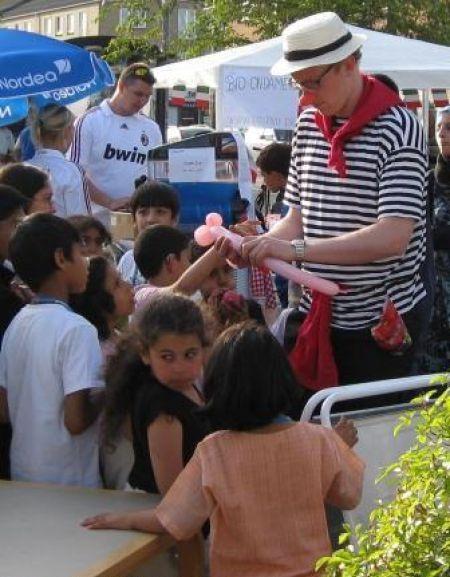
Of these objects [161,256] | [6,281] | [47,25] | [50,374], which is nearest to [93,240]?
[161,256]

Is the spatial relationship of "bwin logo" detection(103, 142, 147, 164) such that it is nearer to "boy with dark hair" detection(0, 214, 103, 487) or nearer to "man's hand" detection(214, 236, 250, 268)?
"boy with dark hair" detection(0, 214, 103, 487)

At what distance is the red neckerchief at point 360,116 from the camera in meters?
3.96

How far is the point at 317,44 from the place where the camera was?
153 inches

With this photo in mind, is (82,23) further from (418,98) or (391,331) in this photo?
(391,331)

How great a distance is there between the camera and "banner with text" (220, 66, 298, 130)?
10.2 m

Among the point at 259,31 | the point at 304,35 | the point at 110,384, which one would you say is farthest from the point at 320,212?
the point at 259,31

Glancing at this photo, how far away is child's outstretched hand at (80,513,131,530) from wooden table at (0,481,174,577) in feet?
0.07

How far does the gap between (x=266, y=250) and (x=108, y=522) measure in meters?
1.07

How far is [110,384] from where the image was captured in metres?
3.67

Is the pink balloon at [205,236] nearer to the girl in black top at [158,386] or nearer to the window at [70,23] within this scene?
the girl in black top at [158,386]

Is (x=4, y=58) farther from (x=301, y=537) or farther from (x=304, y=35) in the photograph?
(x=301, y=537)

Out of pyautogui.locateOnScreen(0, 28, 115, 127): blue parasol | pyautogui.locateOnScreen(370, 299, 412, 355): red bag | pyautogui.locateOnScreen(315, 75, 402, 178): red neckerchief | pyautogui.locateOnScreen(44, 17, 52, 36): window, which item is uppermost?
pyautogui.locateOnScreen(315, 75, 402, 178): red neckerchief

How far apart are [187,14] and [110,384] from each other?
235 ft

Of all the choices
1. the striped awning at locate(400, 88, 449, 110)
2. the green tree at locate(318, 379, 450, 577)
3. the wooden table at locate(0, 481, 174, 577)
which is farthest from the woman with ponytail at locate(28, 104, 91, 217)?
the striped awning at locate(400, 88, 449, 110)
